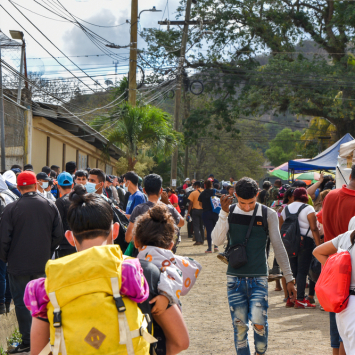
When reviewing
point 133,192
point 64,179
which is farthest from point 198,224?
point 64,179

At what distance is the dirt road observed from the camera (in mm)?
5562

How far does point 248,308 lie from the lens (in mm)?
4320

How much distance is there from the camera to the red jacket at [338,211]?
439 centimetres

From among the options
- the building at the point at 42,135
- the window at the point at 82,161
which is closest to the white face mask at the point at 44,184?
the building at the point at 42,135

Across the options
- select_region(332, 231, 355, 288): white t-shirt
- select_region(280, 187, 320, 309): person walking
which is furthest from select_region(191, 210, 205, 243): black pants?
select_region(332, 231, 355, 288): white t-shirt

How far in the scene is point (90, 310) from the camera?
1891 mm

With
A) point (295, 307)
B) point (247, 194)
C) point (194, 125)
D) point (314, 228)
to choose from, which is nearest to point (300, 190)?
point (314, 228)

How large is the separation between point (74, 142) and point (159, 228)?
1803 centimetres

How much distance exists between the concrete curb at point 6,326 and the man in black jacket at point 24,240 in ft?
1.24

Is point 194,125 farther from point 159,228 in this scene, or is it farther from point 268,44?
point 159,228

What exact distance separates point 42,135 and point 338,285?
47.2 feet

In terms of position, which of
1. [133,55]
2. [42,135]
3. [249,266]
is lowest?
[249,266]

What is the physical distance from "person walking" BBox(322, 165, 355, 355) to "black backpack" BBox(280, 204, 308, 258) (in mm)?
2530

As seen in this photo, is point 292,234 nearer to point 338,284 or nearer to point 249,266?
point 249,266
